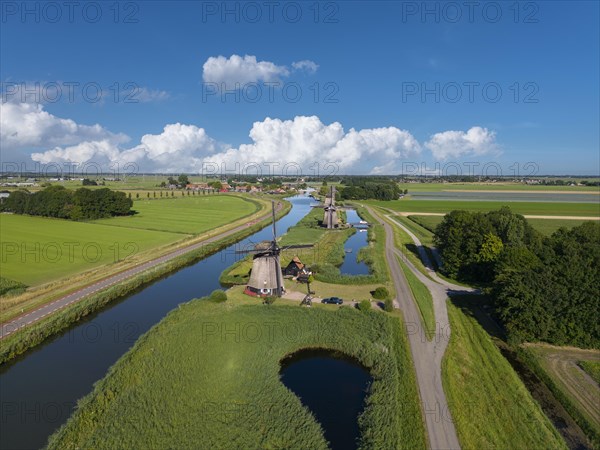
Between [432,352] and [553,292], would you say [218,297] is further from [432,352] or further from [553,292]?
[553,292]

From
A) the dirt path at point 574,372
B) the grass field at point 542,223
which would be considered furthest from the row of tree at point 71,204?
the dirt path at point 574,372

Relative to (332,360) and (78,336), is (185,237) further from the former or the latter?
(332,360)

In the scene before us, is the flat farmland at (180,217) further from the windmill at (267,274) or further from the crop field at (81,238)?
the windmill at (267,274)

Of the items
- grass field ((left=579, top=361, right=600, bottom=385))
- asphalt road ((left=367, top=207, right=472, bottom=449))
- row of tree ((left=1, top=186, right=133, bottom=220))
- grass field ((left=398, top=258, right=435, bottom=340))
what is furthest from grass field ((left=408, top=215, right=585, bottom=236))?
row of tree ((left=1, top=186, right=133, bottom=220))

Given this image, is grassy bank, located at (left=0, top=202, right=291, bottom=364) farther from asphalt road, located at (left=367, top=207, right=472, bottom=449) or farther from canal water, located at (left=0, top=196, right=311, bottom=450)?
asphalt road, located at (left=367, top=207, right=472, bottom=449)

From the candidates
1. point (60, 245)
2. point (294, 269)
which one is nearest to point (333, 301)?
point (294, 269)
